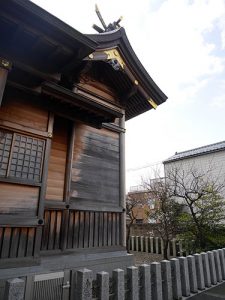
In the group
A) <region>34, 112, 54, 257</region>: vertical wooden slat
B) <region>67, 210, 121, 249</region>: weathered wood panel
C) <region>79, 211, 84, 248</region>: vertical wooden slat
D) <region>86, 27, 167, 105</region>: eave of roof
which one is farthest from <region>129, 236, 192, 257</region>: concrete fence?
<region>34, 112, 54, 257</region>: vertical wooden slat

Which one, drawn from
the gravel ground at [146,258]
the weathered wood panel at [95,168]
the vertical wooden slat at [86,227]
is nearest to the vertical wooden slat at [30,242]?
the weathered wood panel at [95,168]

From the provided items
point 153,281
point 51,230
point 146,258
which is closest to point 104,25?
point 51,230

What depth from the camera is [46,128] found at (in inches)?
211

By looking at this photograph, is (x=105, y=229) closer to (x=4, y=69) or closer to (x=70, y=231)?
(x=70, y=231)

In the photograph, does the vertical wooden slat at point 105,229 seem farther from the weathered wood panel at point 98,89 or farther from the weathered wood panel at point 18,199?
the weathered wood panel at point 98,89

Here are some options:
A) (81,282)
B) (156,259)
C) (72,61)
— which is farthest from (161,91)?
(156,259)

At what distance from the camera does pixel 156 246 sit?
565 inches

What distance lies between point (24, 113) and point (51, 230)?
2.71m

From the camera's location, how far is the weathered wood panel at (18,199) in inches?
174

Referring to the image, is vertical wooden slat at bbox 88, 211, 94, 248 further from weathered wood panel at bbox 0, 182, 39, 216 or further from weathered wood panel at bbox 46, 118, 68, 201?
weathered wood panel at bbox 0, 182, 39, 216

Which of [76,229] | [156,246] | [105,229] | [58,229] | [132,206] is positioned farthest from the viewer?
[132,206]

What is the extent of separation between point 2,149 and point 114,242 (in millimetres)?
3980

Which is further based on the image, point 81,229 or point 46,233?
point 81,229

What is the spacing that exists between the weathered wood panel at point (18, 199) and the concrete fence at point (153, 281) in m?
1.70
